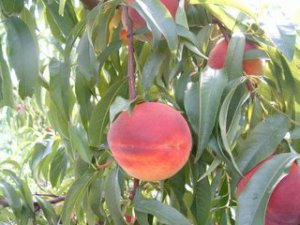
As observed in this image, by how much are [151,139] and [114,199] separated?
137 millimetres

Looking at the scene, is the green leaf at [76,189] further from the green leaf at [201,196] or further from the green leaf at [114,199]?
the green leaf at [201,196]

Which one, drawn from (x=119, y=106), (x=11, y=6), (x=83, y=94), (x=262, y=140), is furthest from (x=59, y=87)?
(x=262, y=140)

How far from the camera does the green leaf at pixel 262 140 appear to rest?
0.68 meters

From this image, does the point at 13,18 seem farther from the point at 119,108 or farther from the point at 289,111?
the point at 289,111

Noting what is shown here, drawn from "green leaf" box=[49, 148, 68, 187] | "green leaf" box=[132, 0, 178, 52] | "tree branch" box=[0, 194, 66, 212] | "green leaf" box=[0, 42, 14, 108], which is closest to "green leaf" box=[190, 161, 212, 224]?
"green leaf" box=[132, 0, 178, 52]

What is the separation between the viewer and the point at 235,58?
0.74 metres

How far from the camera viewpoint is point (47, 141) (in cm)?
135

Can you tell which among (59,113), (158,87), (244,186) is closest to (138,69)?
(158,87)

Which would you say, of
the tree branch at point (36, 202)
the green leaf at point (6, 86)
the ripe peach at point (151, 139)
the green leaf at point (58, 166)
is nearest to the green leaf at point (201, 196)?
the ripe peach at point (151, 139)

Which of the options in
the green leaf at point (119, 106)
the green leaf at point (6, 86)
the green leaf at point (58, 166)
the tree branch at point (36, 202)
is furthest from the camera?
the green leaf at point (58, 166)

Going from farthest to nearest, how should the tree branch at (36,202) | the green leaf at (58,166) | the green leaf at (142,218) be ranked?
1. the green leaf at (58,166)
2. the tree branch at (36,202)
3. the green leaf at (142,218)

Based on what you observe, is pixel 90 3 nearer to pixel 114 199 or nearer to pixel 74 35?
pixel 74 35

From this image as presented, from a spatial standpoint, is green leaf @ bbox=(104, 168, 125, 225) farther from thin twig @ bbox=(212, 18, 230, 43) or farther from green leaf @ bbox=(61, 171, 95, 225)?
thin twig @ bbox=(212, 18, 230, 43)

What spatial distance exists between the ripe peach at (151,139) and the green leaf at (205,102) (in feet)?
0.07
